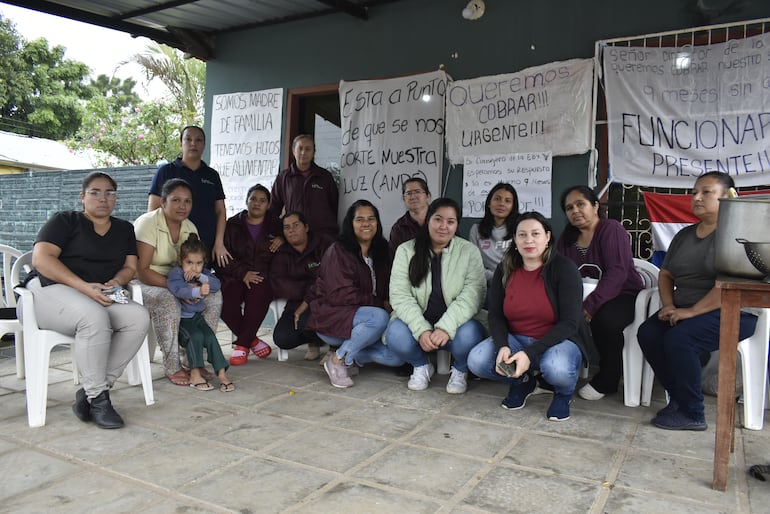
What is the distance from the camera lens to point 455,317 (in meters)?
3.45

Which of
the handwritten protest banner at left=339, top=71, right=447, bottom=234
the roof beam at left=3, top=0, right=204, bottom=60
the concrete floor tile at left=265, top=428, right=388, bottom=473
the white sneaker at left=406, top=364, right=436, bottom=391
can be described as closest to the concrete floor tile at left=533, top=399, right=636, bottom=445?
the white sneaker at left=406, top=364, right=436, bottom=391

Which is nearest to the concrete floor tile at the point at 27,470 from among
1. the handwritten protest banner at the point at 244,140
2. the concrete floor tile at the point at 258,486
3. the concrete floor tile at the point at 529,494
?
the concrete floor tile at the point at 258,486

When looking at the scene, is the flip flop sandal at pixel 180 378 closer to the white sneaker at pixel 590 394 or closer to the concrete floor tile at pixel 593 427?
the concrete floor tile at pixel 593 427

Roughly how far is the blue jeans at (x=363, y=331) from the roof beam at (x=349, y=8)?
2.85 m

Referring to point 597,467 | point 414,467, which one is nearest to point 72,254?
point 414,467

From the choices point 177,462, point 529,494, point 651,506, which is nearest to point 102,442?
point 177,462

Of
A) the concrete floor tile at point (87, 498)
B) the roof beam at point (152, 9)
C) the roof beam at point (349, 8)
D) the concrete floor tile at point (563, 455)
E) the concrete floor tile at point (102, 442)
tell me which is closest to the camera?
the concrete floor tile at point (87, 498)

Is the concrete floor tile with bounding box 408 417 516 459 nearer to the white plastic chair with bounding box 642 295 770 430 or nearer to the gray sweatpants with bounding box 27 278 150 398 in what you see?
the white plastic chair with bounding box 642 295 770 430

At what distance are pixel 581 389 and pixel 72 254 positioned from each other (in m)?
3.01

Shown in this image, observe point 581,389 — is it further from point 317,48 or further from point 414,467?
point 317,48

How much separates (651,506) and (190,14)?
5556 mm

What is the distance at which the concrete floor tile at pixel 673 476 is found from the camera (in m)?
2.16

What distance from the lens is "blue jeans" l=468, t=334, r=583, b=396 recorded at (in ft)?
9.76

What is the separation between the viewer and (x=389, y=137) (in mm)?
5273
